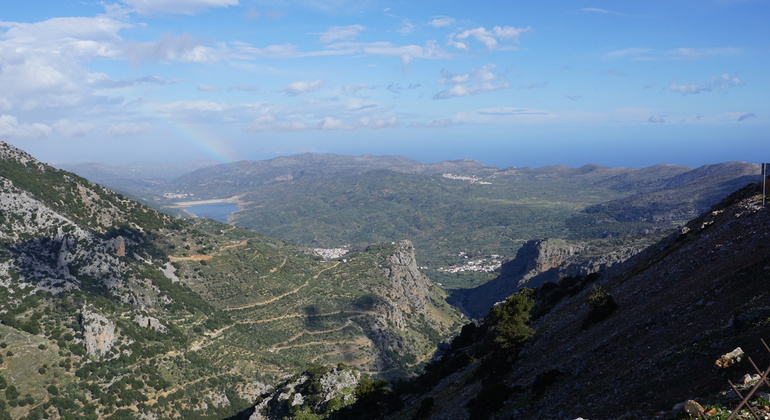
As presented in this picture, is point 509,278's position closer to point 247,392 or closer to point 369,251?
point 369,251

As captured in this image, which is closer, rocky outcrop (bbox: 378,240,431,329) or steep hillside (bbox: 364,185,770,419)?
steep hillside (bbox: 364,185,770,419)

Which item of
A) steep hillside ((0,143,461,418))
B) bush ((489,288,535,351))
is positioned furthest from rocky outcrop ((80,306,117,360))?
bush ((489,288,535,351))

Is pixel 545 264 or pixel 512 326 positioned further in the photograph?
pixel 545 264

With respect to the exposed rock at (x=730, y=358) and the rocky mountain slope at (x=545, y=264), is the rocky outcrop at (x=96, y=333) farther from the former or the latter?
the rocky mountain slope at (x=545, y=264)

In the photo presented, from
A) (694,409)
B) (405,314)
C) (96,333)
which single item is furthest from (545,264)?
(694,409)

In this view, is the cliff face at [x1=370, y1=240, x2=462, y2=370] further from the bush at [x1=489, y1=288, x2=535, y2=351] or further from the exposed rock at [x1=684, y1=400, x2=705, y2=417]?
the exposed rock at [x1=684, y1=400, x2=705, y2=417]

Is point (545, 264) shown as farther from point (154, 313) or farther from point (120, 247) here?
point (120, 247)

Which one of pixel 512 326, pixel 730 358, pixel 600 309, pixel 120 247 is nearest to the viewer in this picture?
pixel 730 358

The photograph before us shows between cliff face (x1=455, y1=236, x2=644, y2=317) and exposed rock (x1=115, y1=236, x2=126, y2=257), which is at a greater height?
exposed rock (x1=115, y1=236, x2=126, y2=257)

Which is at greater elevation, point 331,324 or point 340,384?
point 340,384
